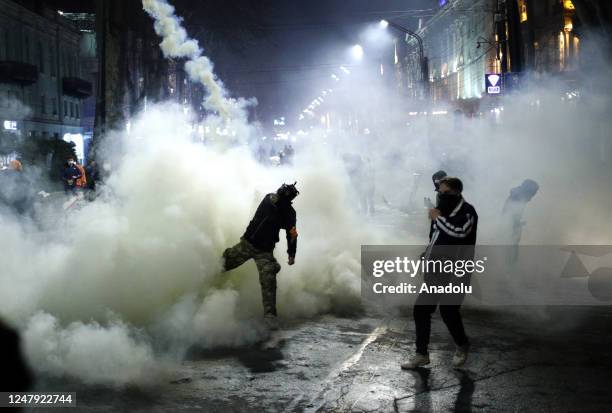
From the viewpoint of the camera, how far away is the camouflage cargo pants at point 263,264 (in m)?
7.57

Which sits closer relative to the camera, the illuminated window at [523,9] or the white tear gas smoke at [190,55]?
the white tear gas smoke at [190,55]

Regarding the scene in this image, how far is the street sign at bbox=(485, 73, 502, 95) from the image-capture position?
2417 cm

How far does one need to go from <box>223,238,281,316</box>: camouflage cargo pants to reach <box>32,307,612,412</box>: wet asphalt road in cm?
41

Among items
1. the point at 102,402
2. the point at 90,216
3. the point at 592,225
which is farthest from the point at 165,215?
the point at 592,225

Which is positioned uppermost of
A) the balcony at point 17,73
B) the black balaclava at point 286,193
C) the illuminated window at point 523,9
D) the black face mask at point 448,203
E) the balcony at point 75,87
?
the illuminated window at point 523,9

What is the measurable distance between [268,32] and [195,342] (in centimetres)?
2662

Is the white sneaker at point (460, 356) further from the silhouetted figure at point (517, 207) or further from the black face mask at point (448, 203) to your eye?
the silhouetted figure at point (517, 207)

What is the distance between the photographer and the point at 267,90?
7181 cm

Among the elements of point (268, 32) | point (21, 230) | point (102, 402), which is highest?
point (268, 32)

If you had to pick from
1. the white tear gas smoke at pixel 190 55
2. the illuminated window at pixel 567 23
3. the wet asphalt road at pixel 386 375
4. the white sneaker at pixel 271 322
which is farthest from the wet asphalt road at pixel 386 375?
the illuminated window at pixel 567 23

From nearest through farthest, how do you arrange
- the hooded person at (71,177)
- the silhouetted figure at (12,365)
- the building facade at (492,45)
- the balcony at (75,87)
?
the silhouetted figure at (12,365)
the hooded person at (71,177)
the building facade at (492,45)
the balcony at (75,87)

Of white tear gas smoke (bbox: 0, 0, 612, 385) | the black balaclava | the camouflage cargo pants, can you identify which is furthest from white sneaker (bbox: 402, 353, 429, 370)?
the black balaclava

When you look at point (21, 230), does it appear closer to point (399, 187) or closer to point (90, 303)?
point (90, 303)

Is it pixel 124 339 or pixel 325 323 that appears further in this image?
pixel 325 323
